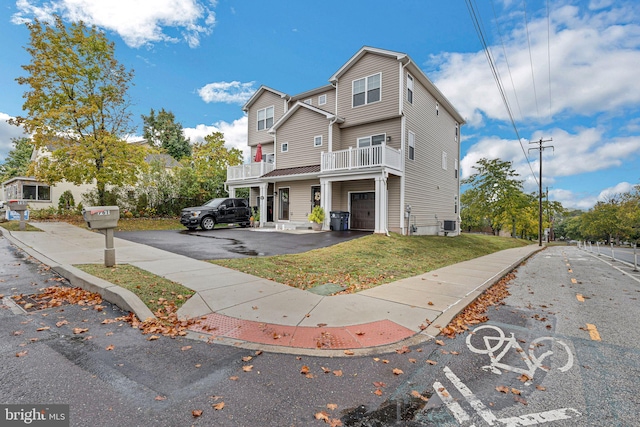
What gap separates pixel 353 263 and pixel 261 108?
58.3 feet

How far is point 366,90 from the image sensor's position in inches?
656

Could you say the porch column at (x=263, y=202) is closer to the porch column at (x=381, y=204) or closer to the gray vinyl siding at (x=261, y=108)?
the gray vinyl siding at (x=261, y=108)

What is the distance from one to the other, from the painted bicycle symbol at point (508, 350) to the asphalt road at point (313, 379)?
0.02 m

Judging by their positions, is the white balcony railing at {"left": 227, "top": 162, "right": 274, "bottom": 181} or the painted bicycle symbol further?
the white balcony railing at {"left": 227, "top": 162, "right": 274, "bottom": 181}

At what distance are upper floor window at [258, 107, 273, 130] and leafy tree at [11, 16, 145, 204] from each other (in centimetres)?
835

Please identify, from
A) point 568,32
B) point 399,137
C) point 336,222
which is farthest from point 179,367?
point 568,32

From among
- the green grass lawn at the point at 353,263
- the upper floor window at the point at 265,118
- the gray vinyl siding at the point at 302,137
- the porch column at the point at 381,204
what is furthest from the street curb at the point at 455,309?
the upper floor window at the point at 265,118

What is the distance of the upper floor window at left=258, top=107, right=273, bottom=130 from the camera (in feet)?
72.4

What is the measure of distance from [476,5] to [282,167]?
45.0 ft

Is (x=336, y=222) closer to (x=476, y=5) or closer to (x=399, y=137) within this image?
(x=399, y=137)

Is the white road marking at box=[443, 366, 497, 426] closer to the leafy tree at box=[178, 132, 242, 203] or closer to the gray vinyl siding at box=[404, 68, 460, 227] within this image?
the gray vinyl siding at box=[404, 68, 460, 227]

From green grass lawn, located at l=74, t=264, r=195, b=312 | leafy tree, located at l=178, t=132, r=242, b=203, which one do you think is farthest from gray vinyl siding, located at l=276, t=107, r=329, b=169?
green grass lawn, located at l=74, t=264, r=195, b=312

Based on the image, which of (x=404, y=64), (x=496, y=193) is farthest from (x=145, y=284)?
(x=496, y=193)

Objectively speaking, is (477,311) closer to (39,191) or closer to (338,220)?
(338,220)
